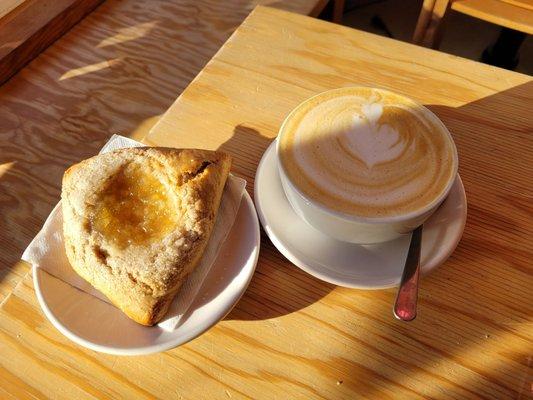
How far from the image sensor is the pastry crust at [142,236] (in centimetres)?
52

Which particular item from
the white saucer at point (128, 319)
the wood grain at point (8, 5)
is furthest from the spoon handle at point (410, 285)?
the wood grain at point (8, 5)

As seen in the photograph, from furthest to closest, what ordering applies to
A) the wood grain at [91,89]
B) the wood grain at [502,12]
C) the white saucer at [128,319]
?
the wood grain at [502,12], the wood grain at [91,89], the white saucer at [128,319]

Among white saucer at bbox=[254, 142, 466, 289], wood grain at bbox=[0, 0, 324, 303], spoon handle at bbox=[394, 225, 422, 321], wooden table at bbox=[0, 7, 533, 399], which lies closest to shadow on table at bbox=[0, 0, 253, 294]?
wood grain at bbox=[0, 0, 324, 303]

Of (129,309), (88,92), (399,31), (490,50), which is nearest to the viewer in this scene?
(129,309)

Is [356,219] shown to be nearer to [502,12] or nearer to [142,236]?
[142,236]

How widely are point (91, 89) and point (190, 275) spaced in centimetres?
82

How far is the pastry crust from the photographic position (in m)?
0.52

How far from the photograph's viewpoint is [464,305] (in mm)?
585

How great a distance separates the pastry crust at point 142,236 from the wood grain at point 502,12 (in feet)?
3.20

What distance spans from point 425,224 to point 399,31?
5.20 feet

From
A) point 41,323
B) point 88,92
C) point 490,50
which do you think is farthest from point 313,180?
point 490,50

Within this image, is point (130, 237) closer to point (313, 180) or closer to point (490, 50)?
point (313, 180)

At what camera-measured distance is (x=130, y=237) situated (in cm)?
55

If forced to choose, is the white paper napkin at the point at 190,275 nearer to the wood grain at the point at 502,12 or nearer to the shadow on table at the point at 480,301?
the shadow on table at the point at 480,301
